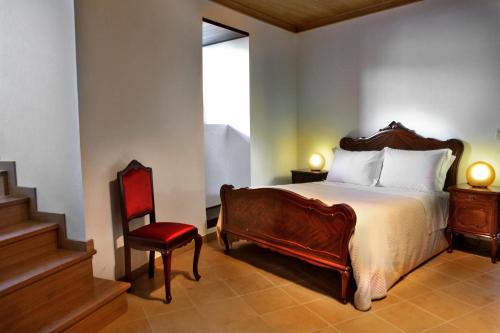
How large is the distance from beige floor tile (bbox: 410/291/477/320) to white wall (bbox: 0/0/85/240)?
8.07 feet

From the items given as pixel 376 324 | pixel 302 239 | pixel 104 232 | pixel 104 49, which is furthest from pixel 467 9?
pixel 104 232

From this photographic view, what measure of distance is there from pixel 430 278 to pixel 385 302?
0.66 m

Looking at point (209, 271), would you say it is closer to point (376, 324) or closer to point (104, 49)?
point (376, 324)

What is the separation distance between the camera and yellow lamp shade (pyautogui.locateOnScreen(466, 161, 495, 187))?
3414 mm

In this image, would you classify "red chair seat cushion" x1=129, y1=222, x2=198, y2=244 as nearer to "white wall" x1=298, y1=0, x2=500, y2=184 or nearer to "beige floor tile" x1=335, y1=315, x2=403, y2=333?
"beige floor tile" x1=335, y1=315, x2=403, y2=333

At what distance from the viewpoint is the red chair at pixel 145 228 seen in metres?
2.64

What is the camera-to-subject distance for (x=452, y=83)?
12.8ft

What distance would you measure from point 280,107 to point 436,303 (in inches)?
127

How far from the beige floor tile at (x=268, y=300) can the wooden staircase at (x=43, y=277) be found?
90 cm

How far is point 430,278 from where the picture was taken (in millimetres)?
3037

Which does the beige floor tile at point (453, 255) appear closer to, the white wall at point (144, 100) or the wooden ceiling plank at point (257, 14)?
the white wall at point (144, 100)

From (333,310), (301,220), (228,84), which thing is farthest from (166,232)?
(228,84)

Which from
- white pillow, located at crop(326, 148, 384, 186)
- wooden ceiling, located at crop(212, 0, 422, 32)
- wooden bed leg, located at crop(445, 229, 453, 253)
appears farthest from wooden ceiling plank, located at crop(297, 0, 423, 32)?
wooden bed leg, located at crop(445, 229, 453, 253)

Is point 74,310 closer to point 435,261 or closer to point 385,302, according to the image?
point 385,302
